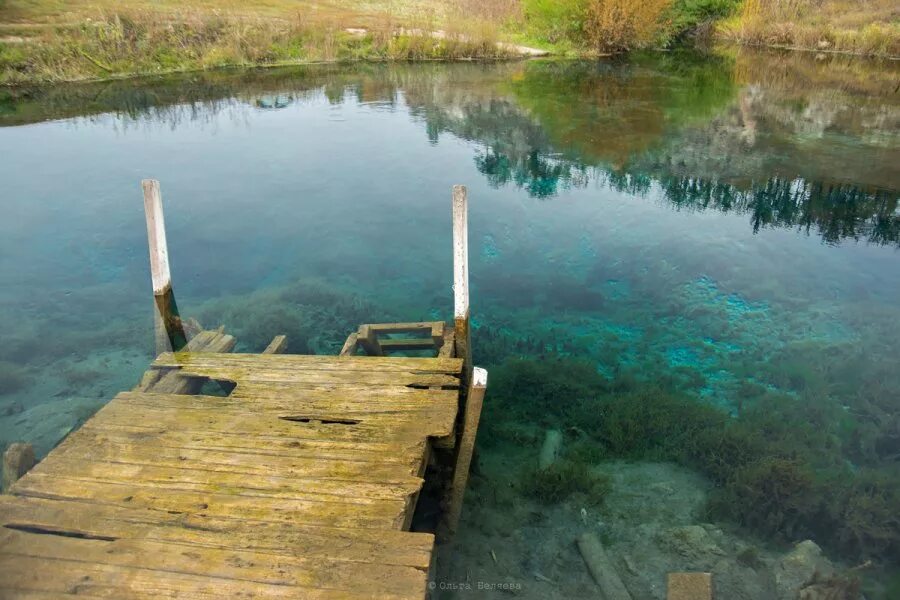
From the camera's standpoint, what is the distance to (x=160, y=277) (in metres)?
7.95

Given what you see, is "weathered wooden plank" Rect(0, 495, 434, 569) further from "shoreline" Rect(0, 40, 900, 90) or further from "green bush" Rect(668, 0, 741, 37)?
"green bush" Rect(668, 0, 741, 37)

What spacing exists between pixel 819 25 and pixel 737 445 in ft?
115

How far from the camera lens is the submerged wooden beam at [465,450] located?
535cm

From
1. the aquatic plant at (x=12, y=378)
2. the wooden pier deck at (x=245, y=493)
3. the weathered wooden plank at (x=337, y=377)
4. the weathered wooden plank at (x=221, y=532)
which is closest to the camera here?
the wooden pier deck at (x=245, y=493)

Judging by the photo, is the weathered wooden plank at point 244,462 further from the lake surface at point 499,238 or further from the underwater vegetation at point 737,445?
the underwater vegetation at point 737,445

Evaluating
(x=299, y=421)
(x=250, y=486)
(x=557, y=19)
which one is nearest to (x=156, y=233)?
(x=299, y=421)

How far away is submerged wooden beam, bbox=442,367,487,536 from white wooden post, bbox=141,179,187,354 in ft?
14.5

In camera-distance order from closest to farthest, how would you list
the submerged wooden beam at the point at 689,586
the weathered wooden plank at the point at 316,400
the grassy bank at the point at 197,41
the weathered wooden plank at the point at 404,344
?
the submerged wooden beam at the point at 689,586 → the weathered wooden plank at the point at 316,400 → the weathered wooden plank at the point at 404,344 → the grassy bank at the point at 197,41

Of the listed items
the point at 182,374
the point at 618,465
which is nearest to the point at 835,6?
the point at 618,465

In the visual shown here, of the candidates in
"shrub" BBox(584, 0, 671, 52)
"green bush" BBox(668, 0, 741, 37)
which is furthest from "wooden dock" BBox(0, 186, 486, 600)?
"green bush" BBox(668, 0, 741, 37)

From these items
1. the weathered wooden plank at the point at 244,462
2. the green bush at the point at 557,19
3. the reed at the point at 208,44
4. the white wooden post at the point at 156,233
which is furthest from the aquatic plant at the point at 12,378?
the green bush at the point at 557,19

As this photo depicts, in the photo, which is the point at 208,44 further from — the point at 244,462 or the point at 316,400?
the point at 244,462

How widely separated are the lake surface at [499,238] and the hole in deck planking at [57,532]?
111 inches

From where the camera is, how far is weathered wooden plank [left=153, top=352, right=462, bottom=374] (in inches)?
255
